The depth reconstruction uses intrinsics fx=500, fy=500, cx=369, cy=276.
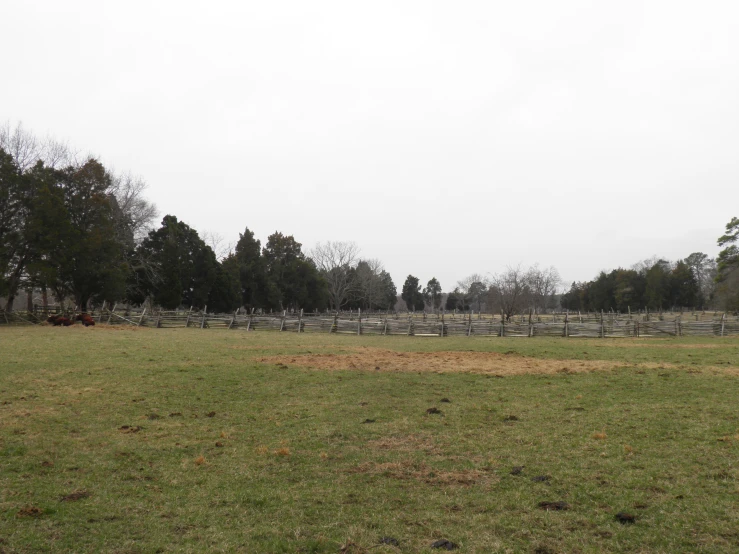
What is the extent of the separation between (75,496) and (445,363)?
40.3 feet

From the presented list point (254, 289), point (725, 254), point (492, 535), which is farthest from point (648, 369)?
point (254, 289)

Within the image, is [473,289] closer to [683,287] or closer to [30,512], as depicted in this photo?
[683,287]

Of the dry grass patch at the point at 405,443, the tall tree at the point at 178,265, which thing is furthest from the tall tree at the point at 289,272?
the dry grass patch at the point at 405,443

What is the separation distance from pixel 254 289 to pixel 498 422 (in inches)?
2154

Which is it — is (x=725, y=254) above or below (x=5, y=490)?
above

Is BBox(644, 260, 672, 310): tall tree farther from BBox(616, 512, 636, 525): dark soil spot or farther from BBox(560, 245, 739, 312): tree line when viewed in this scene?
BBox(616, 512, 636, 525): dark soil spot

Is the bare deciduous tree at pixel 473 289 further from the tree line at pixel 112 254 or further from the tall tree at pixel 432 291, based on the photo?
the tree line at pixel 112 254

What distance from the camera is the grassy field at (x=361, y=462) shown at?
4.31 m

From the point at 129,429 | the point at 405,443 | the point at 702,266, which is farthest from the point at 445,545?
the point at 702,266

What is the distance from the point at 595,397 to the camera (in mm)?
10328

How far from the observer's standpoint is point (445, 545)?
4070 mm

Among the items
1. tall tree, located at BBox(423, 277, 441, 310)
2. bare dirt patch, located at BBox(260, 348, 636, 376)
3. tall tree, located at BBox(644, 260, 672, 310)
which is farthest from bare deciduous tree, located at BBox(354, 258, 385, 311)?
bare dirt patch, located at BBox(260, 348, 636, 376)

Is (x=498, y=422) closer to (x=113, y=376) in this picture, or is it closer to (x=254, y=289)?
(x=113, y=376)

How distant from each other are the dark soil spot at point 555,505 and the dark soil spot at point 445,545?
49.2 inches
